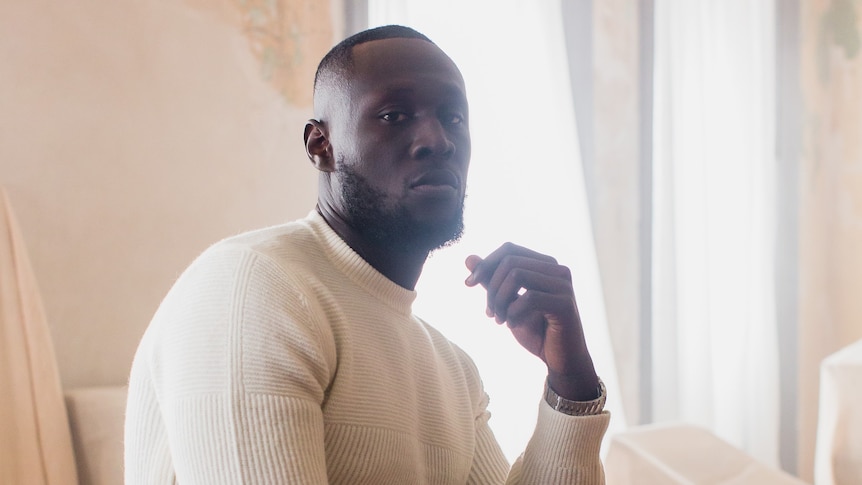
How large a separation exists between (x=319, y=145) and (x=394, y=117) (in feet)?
0.53

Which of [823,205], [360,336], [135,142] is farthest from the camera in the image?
[823,205]

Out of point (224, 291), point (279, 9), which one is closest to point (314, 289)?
point (224, 291)

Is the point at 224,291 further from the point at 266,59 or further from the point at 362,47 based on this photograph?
the point at 266,59

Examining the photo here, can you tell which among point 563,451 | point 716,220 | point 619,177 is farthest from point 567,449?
point 716,220

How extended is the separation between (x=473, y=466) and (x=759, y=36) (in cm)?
315

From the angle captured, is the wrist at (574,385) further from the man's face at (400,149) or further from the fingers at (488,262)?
the man's face at (400,149)

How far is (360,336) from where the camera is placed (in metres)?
1.11

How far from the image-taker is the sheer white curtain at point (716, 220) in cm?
355

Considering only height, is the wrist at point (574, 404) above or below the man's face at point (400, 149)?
below

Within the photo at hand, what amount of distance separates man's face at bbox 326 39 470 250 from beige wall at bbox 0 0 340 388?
125 centimetres

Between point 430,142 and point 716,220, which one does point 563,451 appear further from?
point 716,220

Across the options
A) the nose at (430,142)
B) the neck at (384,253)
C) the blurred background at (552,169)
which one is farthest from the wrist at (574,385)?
the blurred background at (552,169)

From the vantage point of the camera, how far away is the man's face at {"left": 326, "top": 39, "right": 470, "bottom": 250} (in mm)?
1225

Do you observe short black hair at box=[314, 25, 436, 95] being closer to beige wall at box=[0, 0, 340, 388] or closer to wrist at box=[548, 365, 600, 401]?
wrist at box=[548, 365, 600, 401]
